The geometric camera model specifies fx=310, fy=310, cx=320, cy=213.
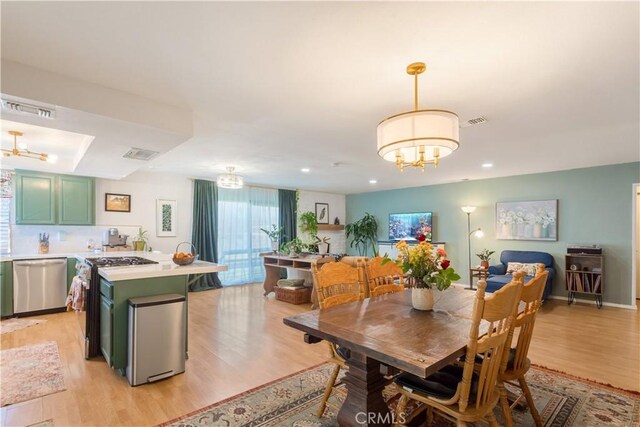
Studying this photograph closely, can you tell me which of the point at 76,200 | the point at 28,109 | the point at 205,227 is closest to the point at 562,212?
the point at 205,227

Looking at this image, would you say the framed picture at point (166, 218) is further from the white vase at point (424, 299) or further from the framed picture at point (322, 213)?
the white vase at point (424, 299)

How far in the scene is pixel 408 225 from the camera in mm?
7949

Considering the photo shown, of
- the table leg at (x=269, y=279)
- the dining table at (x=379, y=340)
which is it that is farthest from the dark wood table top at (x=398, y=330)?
the table leg at (x=269, y=279)

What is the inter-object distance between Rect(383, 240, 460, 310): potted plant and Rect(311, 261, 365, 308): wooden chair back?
52cm

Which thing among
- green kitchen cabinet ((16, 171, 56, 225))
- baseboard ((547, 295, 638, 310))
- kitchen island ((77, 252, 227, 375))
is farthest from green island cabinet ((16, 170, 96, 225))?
baseboard ((547, 295, 638, 310))

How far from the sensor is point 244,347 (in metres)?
3.43

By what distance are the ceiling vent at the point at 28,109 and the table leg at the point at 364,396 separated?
2822mm

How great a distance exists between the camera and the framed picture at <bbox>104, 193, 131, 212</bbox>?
18.8 ft

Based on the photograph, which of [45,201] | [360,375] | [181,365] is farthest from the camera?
[45,201]

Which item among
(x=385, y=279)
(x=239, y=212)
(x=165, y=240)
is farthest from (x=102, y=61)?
(x=239, y=212)

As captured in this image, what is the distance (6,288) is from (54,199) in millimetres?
1442

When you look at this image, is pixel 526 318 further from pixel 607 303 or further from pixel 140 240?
pixel 140 240

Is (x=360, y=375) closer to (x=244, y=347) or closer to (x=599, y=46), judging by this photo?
(x=244, y=347)

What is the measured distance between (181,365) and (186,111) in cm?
233
